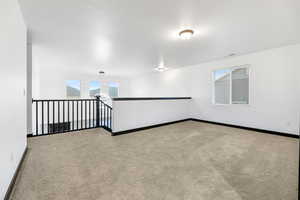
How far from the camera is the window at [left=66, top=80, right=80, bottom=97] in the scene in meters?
7.07

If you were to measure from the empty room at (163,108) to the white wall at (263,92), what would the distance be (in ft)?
0.09

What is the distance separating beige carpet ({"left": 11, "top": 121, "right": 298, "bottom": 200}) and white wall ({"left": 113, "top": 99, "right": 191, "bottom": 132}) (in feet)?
2.45

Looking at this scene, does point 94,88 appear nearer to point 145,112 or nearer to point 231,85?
point 145,112

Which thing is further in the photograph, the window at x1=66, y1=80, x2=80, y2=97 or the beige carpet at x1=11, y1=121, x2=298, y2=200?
the window at x1=66, y1=80, x2=80, y2=97

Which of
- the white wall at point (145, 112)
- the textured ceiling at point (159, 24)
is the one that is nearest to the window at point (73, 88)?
the textured ceiling at point (159, 24)

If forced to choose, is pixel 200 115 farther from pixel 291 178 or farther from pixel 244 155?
pixel 291 178

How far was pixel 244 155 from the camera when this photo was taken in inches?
91.9

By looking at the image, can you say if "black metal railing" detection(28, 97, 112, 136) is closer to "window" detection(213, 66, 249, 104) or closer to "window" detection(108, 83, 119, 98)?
"window" detection(108, 83, 119, 98)

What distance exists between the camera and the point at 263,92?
375cm

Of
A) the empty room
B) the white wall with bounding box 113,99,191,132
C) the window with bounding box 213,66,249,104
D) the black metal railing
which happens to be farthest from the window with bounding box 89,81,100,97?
the window with bounding box 213,66,249,104

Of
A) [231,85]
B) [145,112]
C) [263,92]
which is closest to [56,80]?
[145,112]

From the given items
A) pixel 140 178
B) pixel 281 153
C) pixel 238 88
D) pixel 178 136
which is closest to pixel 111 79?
pixel 178 136

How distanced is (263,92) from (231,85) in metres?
0.96

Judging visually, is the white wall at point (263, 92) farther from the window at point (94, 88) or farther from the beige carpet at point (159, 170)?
the window at point (94, 88)
